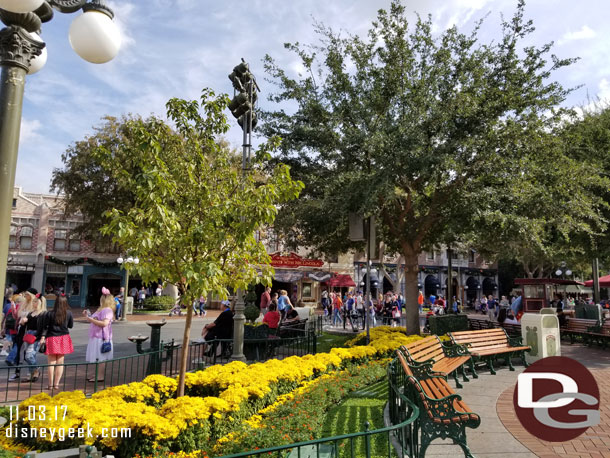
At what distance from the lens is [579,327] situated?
1295 cm

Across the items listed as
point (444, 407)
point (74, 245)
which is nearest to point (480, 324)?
point (444, 407)

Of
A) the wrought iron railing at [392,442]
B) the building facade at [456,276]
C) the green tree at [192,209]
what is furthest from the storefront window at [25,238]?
the wrought iron railing at [392,442]

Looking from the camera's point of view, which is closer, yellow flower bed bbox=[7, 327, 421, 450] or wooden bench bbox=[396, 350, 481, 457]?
wooden bench bbox=[396, 350, 481, 457]

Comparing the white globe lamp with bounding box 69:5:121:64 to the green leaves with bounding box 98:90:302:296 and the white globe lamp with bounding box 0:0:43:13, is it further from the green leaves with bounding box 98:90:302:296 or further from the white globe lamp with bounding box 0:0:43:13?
the green leaves with bounding box 98:90:302:296

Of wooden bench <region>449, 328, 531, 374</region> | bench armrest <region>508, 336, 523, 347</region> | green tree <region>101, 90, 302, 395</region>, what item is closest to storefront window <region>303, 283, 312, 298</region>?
wooden bench <region>449, 328, 531, 374</region>

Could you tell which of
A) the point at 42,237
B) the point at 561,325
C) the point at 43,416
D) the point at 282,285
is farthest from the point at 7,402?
the point at 42,237

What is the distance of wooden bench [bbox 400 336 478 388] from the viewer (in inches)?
275

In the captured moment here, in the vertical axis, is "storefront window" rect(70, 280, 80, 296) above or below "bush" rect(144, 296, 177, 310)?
above

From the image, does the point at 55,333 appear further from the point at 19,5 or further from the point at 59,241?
the point at 59,241

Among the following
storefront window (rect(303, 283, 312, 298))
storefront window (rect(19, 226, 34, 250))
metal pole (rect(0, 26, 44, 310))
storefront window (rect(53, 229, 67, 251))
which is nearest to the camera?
metal pole (rect(0, 26, 44, 310))

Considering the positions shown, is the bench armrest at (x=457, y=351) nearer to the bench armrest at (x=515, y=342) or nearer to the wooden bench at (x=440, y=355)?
the wooden bench at (x=440, y=355)

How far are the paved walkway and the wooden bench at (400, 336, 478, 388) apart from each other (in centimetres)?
45

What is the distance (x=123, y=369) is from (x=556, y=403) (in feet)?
27.9

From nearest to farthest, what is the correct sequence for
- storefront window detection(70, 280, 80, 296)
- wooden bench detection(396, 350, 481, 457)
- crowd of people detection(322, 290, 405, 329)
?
wooden bench detection(396, 350, 481, 457) → crowd of people detection(322, 290, 405, 329) → storefront window detection(70, 280, 80, 296)
